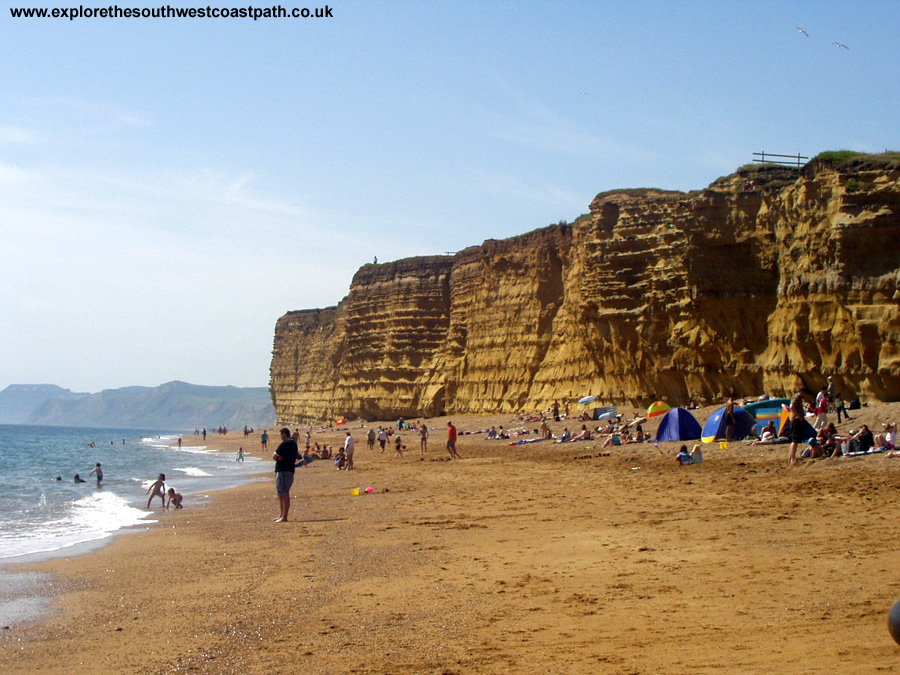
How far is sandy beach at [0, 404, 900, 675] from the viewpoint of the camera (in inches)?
199

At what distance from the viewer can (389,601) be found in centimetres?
665

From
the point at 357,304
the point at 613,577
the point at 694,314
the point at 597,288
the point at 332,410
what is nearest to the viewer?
the point at 613,577

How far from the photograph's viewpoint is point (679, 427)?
21422mm

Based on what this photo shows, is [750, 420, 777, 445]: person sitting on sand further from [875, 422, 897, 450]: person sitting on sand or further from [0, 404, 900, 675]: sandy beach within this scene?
[0, 404, 900, 675]: sandy beach

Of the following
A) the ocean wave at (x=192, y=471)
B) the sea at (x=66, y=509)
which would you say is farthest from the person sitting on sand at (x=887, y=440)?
the ocean wave at (x=192, y=471)

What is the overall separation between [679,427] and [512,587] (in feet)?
51.4

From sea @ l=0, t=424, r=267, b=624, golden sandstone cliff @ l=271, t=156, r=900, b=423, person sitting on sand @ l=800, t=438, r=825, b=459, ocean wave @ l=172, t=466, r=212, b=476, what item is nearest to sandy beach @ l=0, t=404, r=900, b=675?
sea @ l=0, t=424, r=267, b=624

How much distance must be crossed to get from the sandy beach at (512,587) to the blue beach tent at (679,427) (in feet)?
25.1

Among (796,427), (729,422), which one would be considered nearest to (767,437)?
(729,422)

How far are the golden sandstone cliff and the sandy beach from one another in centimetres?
1245

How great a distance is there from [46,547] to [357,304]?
5045 centimetres

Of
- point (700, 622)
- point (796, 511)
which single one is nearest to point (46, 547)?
point (700, 622)

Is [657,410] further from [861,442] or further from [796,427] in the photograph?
[861,442]

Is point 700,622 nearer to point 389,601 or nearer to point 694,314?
point 389,601
